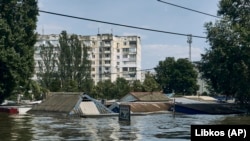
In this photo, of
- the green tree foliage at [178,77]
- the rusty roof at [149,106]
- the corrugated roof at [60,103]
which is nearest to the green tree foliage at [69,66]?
the green tree foliage at [178,77]

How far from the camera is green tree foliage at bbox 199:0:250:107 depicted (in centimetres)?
6038

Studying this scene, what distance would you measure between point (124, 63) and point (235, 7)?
94741 millimetres

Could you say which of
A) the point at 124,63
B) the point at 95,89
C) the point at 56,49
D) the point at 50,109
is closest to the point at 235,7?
the point at 50,109

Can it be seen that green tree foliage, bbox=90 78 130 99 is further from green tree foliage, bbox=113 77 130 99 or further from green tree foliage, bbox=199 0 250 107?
green tree foliage, bbox=199 0 250 107

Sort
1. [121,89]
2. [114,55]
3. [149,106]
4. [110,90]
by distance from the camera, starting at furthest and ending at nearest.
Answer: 1. [114,55]
2. [110,90]
3. [121,89]
4. [149,106]

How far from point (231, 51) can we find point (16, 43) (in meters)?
31.4

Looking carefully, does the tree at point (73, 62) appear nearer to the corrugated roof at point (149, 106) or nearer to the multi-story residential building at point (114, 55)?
the corrugated roof at point (149, 106)

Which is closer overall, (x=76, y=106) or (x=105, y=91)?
(x=76, y=106)

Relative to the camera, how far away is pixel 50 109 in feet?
190

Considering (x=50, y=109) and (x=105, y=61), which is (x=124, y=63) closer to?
(x=105, y=61)

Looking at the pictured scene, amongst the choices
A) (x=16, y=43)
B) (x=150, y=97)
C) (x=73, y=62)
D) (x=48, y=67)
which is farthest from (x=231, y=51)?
(x=48, y=67)

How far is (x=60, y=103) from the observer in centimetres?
5866

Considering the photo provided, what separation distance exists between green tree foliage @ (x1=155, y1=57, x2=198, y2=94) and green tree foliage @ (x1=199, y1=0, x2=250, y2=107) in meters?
48.9

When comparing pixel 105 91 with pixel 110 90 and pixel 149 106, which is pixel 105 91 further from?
pixel 149 106
